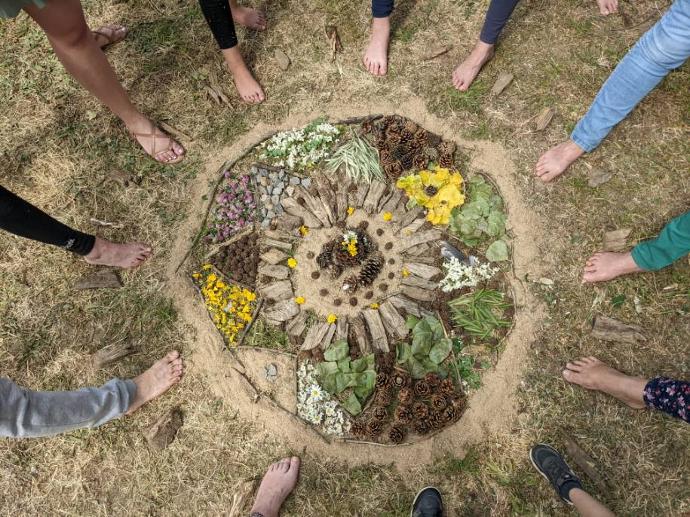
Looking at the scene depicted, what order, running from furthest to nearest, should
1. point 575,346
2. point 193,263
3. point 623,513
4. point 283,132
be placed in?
point 283,132 < point 193,263 < point 575,346 < point 623,513

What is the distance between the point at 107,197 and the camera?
4.30 meters

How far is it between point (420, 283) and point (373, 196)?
897mm

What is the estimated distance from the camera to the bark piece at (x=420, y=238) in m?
4.04

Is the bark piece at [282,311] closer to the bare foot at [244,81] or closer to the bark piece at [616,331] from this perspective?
the bare foot at [244,81]

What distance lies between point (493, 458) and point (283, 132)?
11.1ft

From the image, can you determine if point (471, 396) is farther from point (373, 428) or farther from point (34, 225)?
point (34, 225)

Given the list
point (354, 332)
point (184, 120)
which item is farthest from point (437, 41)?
point (354, 332)

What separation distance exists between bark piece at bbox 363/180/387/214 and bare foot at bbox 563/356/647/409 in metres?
2.11

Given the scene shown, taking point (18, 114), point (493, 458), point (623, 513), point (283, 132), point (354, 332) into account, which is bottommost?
point (623, 513)

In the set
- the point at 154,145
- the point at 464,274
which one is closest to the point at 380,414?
the point at 464,274

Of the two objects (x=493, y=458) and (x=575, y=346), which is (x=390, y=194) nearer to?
(x=575, y=346)

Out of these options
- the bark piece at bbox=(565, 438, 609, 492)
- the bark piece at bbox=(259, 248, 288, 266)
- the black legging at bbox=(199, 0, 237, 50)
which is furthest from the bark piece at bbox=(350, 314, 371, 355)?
the black legging at bbox=(199, 0, 237, 50)

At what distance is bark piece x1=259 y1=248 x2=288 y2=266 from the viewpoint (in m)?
4.02

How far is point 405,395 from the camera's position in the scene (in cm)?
360
